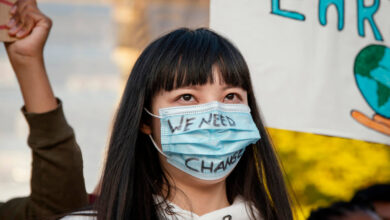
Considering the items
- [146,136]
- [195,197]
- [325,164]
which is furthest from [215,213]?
[325,164]

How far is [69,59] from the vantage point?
9516 mm

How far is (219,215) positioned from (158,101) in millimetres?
530

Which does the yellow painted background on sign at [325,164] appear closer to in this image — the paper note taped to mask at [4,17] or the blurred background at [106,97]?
the blurred background at [106,97]

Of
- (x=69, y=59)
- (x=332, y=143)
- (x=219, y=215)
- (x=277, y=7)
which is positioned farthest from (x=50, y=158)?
(x=69, y=59)

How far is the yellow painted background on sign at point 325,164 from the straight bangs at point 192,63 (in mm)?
2976

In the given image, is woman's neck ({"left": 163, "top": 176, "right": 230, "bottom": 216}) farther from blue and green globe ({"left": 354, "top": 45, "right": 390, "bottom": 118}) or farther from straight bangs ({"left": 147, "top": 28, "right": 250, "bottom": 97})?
blue and green globe ({"left": 354, "top": 45, "right": 390, "bottom": 118})

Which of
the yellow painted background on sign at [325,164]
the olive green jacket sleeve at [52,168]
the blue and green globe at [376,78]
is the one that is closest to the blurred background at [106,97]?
the yellow painted background on sign at [325,164]

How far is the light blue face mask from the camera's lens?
7.69ft

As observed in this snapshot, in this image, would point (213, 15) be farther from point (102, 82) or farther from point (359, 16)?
point (102, 82)

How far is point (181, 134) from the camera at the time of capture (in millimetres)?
2373

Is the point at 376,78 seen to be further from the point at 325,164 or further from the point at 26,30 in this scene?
the point at 325,164

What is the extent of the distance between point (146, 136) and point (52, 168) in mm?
419

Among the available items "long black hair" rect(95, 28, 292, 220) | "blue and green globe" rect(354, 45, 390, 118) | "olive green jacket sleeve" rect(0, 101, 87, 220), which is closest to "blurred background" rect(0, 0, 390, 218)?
"blue and green globe" rect(354, 45, 390, 118)

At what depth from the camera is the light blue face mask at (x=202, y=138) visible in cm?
234
